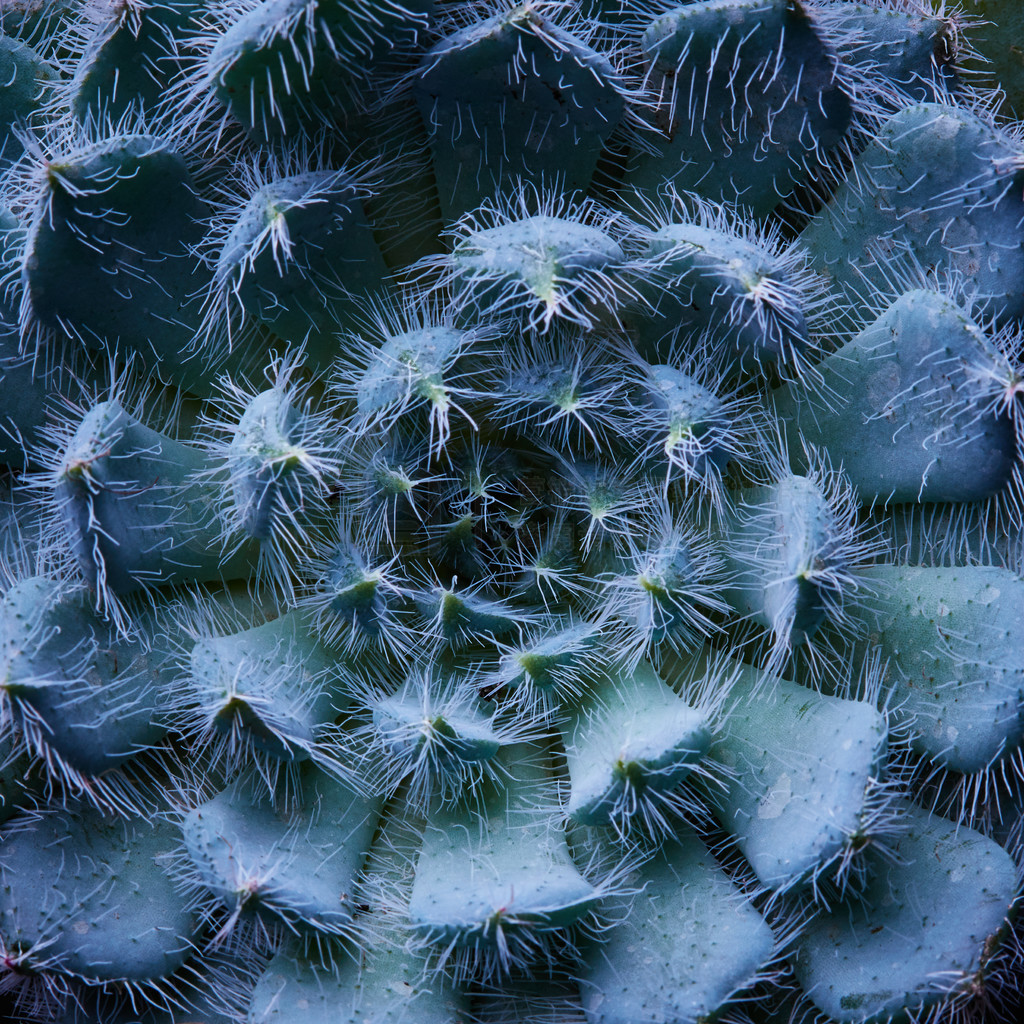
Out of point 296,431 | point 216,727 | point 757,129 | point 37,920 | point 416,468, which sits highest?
point 757,129

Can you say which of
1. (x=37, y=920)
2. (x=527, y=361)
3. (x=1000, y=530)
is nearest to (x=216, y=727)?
(x=37, y=920)

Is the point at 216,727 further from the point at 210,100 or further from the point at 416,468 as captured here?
the point at 210,100

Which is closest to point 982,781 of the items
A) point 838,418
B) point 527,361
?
point 838,418

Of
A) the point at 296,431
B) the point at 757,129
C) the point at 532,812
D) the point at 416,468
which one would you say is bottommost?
the point at 532,812

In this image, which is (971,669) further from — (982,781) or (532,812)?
(532,812)

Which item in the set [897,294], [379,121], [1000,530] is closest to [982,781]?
[1000,530]

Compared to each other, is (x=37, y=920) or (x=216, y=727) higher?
(x=216, y=727)

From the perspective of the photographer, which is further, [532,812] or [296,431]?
[532,812]

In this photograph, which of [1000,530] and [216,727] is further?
[1000,530]

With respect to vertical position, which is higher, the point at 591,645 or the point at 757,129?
the point at 757,129
